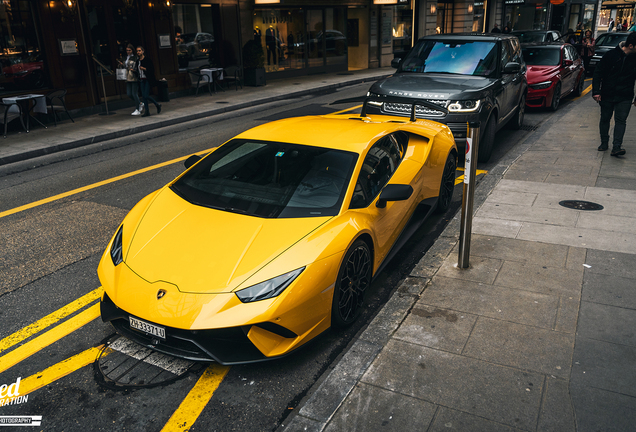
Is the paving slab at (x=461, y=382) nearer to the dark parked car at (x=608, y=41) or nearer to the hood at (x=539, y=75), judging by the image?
the hood at (x=539, y=75)

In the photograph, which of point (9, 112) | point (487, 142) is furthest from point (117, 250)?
point (9, 112)

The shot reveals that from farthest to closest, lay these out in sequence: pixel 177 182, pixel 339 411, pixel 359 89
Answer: pixel 359 89
pixel 177 182
pixel 339 411

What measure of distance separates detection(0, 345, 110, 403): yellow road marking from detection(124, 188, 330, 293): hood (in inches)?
28.7

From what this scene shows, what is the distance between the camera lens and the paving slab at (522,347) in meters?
3.46

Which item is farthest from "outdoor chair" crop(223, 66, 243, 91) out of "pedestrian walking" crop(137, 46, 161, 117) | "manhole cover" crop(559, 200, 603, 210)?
"manhole cover" crop(559, 200, 603, 210)

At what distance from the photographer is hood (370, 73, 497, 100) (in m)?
8.26

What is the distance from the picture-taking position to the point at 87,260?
17.6 ft

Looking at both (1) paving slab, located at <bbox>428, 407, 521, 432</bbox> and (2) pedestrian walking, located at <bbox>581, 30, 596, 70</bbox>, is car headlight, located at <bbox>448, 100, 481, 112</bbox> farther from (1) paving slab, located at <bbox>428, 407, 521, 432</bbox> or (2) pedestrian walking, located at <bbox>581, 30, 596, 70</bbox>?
(2) pedestrian walking, located at <bbox>581, 30, 596, 70</bbox>

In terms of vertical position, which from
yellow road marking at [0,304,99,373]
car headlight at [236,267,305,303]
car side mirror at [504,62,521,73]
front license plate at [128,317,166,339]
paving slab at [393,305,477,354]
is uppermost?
car side mirror at [504,62,521,73]

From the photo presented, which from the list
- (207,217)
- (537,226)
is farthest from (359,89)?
(207,217)

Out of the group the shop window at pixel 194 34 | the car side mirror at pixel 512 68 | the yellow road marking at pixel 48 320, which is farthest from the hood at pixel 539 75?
the yellow road marking at pixel 48 320

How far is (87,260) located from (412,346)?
3500 mm

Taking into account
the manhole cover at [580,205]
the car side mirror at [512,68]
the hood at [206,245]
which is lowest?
the manhole cover at [580,205]

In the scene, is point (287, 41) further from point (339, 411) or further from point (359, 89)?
point (339, 411)
